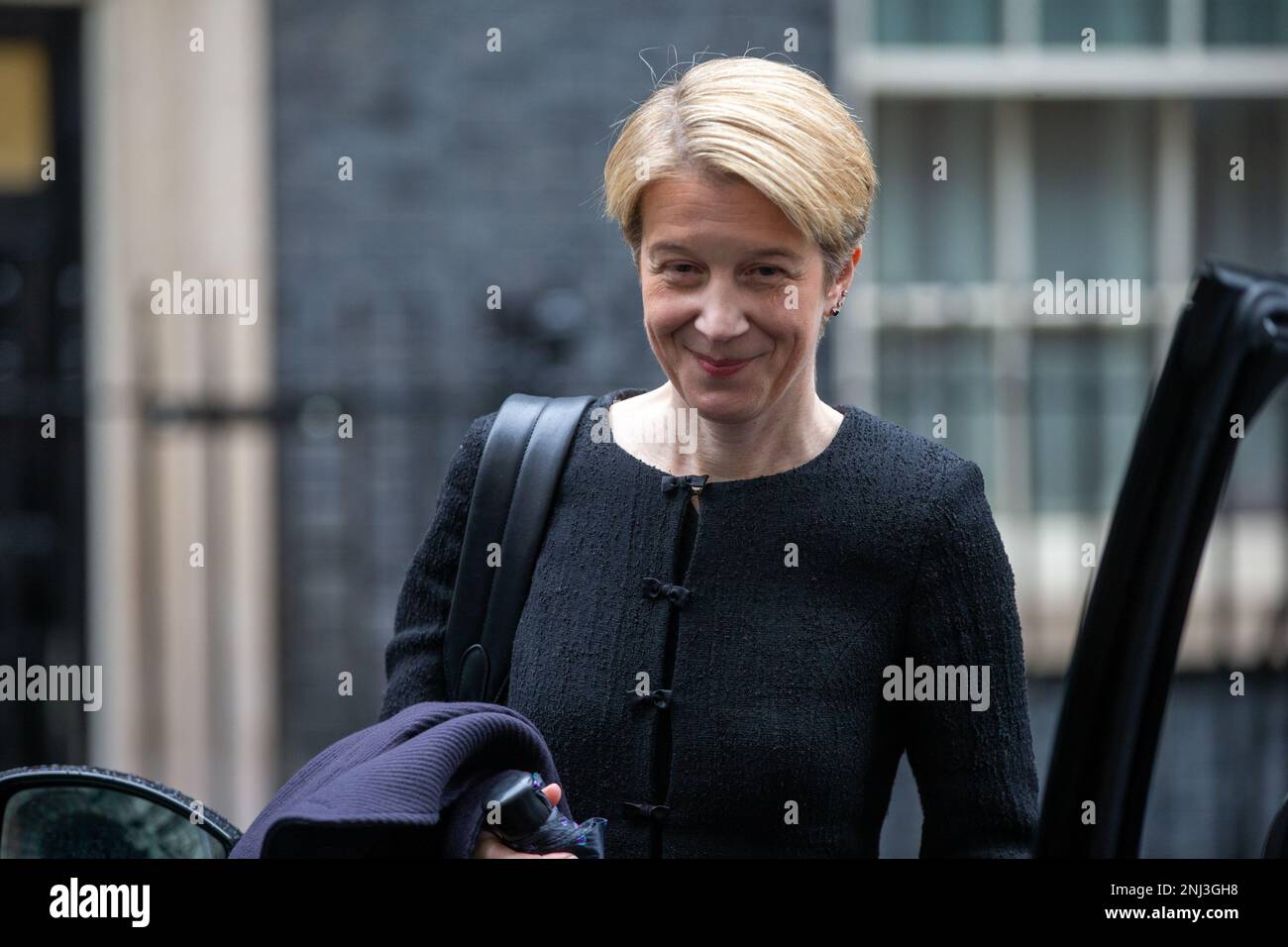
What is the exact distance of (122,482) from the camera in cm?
587

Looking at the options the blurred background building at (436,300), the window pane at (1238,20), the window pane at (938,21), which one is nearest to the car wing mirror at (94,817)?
the blurred background building at (436,300)

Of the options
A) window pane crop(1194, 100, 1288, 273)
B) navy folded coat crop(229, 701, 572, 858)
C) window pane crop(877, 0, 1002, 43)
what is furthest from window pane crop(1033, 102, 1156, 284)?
navy folded coat crop(229, 701, 572, 858)

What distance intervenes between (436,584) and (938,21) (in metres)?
4.82

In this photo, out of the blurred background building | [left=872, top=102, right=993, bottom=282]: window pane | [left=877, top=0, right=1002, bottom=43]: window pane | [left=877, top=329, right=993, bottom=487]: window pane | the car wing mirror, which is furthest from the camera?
[left=872, top=102, right=993, bottom=282]: window pane

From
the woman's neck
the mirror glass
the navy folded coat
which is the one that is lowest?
the mirror glass

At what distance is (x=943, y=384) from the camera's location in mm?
5977

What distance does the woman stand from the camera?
1.91 meters

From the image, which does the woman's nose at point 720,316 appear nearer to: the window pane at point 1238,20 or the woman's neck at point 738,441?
the woman's neck at point 738,441

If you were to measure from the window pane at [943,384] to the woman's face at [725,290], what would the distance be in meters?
3.91

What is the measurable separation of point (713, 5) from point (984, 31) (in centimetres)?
107

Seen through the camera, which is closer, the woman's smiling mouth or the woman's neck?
the woman's smiling mouth

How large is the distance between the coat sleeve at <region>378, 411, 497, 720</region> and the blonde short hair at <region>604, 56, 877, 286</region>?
15.6 inches

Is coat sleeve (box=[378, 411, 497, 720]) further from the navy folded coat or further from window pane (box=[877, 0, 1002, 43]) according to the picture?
window pane (box=[877, 0, 1002, 43])
